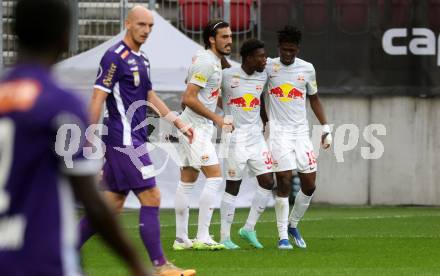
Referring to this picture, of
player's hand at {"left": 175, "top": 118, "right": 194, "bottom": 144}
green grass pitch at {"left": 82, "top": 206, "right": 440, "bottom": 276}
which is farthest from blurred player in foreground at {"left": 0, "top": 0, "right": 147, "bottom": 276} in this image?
green grass pitch at {"left": 82, "top": 206, "right": 440, "bottom": 276}

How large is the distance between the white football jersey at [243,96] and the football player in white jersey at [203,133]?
0.30 meters

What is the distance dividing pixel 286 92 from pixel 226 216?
143 centimetres

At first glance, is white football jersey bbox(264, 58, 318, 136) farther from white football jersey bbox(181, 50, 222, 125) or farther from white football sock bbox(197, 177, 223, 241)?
white football sock bbox(197, 177, 223, 241)

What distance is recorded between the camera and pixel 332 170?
19.8m

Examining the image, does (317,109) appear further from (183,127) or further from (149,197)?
(149,197)

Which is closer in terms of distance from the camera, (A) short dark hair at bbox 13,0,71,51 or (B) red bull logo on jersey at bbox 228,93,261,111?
(A) short dark hair at bbox 13,0,71,51

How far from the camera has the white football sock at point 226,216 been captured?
1230cm

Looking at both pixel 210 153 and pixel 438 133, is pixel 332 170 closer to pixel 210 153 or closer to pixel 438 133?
pixel 438 133

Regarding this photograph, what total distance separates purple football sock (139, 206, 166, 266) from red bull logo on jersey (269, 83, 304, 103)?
12.1 feet

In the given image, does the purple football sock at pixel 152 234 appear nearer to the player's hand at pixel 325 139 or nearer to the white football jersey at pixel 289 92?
the white football jersey at pixel 289 92

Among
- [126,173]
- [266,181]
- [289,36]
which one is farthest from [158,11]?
[126,173]

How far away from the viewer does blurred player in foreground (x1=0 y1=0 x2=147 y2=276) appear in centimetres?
409

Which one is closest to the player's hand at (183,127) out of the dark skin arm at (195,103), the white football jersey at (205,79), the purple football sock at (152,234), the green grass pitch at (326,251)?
the purple football sock at (152,234)

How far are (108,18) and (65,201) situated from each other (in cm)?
1609
